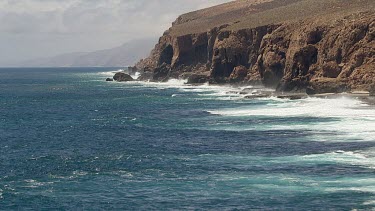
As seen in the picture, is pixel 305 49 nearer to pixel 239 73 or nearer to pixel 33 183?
pixel 239 73

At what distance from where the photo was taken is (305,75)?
121 meters

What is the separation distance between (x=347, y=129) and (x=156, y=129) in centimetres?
2370

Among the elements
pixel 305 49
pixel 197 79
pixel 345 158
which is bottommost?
pixel 197 79

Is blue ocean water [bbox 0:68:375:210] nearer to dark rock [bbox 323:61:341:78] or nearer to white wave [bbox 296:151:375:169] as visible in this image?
white wave [bbox 296:151:375:169]

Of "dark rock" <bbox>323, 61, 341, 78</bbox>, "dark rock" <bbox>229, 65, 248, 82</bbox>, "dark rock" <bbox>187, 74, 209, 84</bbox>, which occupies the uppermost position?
"dark rock" <bbox>323, 61, 341, 78</bbox>

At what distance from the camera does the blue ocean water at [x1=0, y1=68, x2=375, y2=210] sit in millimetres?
44312

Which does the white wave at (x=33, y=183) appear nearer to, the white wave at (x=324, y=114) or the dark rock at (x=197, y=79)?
the white wave at (x=324, y=114)

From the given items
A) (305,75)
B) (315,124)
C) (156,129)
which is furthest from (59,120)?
(305,75)

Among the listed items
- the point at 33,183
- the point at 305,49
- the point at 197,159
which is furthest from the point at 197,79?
the point at 33,183

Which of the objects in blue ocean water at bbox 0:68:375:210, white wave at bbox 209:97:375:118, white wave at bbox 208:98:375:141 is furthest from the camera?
white wave at bbox 209:97:375:118

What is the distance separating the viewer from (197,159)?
58938mm

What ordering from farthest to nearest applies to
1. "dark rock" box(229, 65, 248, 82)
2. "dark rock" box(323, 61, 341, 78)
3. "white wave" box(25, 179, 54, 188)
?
"dark rock" box(229, 65, 248, 82)
"dark rock" box(323, 61, 341, 78)
"white wave" box(25, 179, 54, 188)

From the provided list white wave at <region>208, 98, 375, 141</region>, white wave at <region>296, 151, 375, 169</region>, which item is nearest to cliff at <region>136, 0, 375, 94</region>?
white wave at <region>208, 98, 375, 141</region>

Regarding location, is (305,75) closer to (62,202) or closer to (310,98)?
(310,98)
